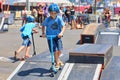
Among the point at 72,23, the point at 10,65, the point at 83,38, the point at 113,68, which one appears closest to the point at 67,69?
the point at 113,68

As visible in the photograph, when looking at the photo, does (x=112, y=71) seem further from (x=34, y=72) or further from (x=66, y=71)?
(x=34, y=72)

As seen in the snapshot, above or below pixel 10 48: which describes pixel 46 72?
above

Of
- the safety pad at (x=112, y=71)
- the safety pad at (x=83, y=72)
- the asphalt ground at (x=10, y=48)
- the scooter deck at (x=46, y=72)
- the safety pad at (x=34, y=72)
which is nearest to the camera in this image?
the safety pad at (x=112, y=71)

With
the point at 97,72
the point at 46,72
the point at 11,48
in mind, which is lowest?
the point at 11,48

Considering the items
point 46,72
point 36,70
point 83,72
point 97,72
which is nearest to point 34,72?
point 36,70

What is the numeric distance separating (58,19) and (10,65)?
120 inches

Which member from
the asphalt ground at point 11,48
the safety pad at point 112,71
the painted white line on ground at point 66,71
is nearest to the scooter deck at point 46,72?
the painted white line on ground at point 66,71

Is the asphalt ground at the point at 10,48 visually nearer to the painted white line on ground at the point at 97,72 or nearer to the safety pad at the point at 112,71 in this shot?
the painted white line on ground at the point at 97,72

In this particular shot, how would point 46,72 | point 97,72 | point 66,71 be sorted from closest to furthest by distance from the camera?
point 97,72 → point 66,71 → point 46,72

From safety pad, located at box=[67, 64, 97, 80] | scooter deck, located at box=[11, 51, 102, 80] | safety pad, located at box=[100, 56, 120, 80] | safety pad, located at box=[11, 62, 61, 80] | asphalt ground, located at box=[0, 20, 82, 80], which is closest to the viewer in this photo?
safety pad, located at box=[100, 56, 120, 80]

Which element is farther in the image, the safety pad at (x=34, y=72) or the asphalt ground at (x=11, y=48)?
the asphalt ground at (x=11, y=48)

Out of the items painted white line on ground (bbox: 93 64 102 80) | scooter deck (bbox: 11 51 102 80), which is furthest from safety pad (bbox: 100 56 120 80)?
scooter deck (bbox: 11 51 102 80)

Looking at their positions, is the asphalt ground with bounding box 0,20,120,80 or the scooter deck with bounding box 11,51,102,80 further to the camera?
the asphalt ground with bounding box 0,20,120,80

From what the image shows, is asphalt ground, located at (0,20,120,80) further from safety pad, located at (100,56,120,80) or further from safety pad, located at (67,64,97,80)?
safety pad, located at (100,56,120,80)
